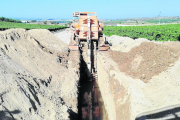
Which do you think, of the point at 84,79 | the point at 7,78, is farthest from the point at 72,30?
the point at 7,78

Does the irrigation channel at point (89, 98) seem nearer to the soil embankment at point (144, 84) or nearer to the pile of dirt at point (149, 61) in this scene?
the soil embankment at point (144, 84)

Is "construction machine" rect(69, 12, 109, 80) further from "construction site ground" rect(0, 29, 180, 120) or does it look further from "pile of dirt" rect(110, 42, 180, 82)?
"pile of dirt" rect(110, 42, 180, 82)

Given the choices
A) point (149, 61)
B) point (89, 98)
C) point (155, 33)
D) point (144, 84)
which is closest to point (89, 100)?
point (89, 98)

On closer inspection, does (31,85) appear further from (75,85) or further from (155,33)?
(155,33)

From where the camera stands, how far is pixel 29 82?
20.7 ft

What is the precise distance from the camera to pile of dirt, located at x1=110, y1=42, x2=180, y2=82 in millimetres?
8532

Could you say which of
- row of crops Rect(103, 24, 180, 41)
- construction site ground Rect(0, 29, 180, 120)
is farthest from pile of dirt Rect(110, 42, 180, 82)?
row of crops Rect(103, 24, 180, 41)

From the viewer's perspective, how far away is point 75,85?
8.01 metres

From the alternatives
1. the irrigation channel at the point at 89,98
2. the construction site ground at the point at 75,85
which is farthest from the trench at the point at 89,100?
the construction site ground at the point at 75,85

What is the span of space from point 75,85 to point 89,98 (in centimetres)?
259

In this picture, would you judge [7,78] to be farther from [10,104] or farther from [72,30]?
[72,30]

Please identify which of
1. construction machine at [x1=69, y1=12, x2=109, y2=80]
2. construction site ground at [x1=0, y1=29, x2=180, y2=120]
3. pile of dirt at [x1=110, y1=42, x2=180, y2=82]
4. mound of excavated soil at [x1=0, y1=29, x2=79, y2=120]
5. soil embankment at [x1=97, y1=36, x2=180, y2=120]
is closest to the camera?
mound of excavated soil at [x1=0, y1=29, x2=79, y2=120]

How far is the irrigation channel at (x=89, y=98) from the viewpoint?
339 inches

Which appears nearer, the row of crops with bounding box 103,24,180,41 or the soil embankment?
the soil embankment
